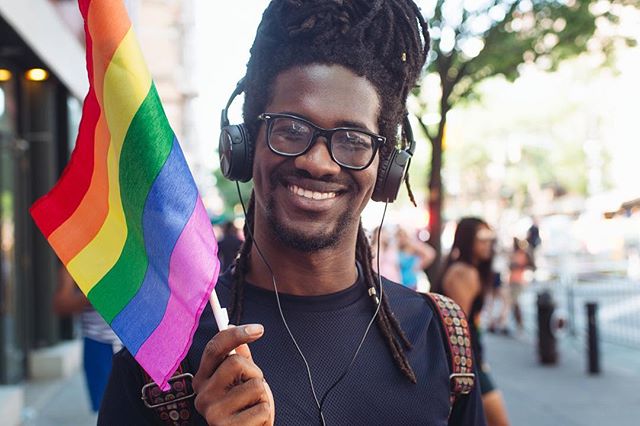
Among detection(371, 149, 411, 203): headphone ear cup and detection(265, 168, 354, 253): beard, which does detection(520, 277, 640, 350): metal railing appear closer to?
detection(371, 149, 411, 203): headphone ear cup

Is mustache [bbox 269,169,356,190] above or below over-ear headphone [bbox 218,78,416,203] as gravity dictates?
below

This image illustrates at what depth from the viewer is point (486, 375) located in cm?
504

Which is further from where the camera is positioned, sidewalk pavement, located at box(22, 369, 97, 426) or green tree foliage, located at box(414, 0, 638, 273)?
green tree foliage, located at box(414, 0, 638, 273)

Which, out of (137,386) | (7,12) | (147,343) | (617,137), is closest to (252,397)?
(147,343)

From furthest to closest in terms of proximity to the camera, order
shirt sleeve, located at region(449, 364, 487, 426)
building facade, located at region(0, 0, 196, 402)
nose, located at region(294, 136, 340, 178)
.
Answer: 1. building facade, located at region(0, 0, 196, 402)
2. shirt sleeve, located at region(449, 364, 487, 426)
3. nose, located at region(294, 136, 340, 178)

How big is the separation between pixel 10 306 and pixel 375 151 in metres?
9.31

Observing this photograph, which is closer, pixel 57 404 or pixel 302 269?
pixel 302 269

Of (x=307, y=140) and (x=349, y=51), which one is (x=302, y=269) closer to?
(x=307, y=140)

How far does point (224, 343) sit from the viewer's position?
165cm

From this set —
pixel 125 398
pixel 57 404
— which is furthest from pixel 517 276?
pixel 125 398

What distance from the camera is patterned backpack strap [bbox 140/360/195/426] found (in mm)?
1837

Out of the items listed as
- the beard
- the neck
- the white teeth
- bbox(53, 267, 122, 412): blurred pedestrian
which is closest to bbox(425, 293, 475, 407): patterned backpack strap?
the neck

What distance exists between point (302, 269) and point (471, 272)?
4.07 m

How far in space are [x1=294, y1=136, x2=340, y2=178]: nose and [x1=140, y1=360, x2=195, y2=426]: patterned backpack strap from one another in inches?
22.1
